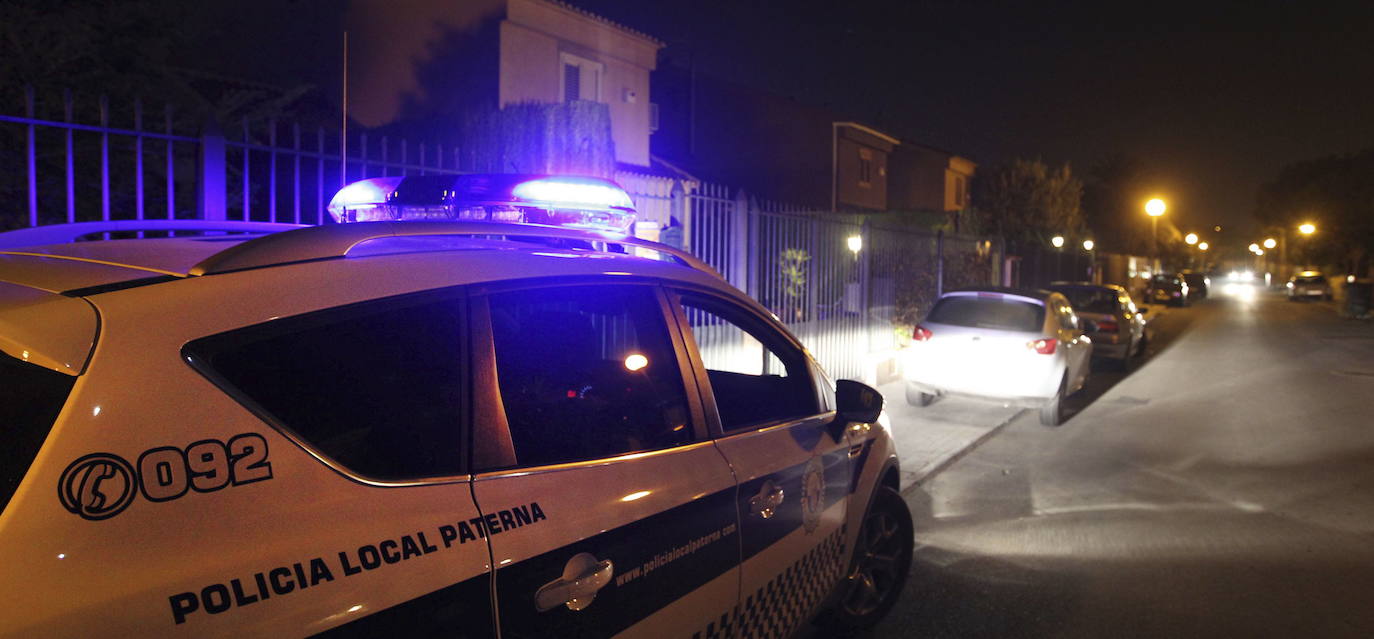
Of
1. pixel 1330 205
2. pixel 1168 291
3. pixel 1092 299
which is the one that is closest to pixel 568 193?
pixel 1092 299

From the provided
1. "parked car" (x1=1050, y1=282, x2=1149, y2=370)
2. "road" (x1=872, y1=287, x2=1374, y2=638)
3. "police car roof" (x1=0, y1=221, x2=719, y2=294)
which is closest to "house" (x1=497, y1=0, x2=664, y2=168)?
"parked car" (x1=1050, y1=282, x2=1149, y2=370)

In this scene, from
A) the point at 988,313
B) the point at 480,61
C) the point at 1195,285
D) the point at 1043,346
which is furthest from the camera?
the point at 1195,285

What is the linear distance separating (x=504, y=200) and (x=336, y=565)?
2.23 meters

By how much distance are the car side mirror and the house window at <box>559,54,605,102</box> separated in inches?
629

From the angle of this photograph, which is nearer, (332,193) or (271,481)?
(271,481)

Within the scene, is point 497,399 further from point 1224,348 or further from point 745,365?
point 1224,348

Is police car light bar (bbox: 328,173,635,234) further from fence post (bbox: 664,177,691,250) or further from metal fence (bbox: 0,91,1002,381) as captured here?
fence post (bbox: 664,177,691,250)

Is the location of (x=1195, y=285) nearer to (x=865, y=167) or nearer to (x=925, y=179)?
(x=925, y=179)

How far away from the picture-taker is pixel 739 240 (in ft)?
30.4

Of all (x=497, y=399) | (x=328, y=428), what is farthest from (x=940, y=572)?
(x=328, y=428)

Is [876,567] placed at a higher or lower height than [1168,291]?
lower

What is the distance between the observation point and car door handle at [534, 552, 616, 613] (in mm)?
2078

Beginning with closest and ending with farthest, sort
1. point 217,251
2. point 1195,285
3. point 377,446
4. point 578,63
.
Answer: point 377,446, point 217,251, point 578,63, point 1195,285

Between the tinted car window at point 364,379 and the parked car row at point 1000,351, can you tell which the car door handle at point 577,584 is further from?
the parked car row at point 1000,351
